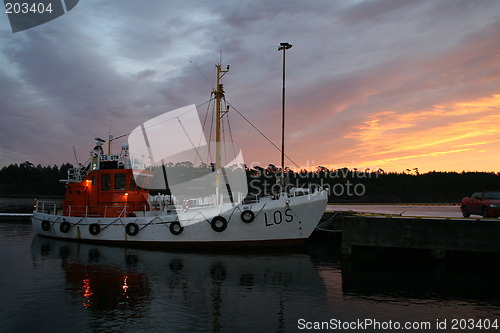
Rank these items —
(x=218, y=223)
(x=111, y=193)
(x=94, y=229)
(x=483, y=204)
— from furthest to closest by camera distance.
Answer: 1. (x=111, y=193)
2. (x=94, y=229)
3. (x=218, y=223)
4. (x=483, y=204)

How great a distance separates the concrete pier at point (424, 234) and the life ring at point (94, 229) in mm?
16545

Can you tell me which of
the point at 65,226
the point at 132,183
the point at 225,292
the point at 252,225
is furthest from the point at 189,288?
the point at 65,226

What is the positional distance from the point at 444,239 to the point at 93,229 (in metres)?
22.0

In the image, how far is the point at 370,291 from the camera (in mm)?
14531

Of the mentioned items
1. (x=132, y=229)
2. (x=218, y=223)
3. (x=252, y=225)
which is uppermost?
(x=218, y=223)

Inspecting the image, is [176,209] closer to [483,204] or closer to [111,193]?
[111,193]

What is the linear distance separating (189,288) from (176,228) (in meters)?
8.26

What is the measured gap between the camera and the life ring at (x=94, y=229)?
82.8ft

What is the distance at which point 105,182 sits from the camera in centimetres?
2580

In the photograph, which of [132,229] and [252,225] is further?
[132,229]

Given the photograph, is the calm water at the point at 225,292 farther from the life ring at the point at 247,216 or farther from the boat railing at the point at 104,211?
the boat railing at the point at 104,211

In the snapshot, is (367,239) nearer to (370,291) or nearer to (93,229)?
(370,291)

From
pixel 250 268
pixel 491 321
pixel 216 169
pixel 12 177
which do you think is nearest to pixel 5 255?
pixel 216 169

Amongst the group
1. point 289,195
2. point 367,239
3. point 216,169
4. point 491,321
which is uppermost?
point 216,169
